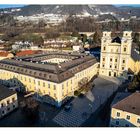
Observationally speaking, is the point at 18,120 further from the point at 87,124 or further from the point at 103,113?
→ the point at 103,113

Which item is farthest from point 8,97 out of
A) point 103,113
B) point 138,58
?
point 138,58

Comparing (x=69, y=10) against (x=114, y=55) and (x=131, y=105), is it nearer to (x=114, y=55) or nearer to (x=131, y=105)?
→ (x=114, y=55)

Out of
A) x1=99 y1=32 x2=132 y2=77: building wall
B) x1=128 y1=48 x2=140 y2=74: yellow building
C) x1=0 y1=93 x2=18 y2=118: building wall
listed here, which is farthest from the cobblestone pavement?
x1=0 y1=93 x2=18 y2=118: building wall

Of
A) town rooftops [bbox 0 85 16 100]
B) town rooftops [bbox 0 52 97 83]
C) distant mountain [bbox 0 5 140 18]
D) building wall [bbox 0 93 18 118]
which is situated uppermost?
distant mountain [bbox 0 5 140 18]

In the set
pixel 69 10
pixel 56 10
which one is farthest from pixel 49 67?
pixel 69 10

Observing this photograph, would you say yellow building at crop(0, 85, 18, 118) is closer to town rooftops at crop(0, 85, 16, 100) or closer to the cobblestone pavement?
town rooftops at crop(0, 85, 16, 100)

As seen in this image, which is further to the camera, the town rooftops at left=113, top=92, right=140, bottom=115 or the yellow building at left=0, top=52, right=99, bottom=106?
the yellow building at left=0, top=52, right=99, bottom=106

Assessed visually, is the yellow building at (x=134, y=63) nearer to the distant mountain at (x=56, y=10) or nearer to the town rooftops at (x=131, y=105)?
the town rooftops at (x=131, y=105)
